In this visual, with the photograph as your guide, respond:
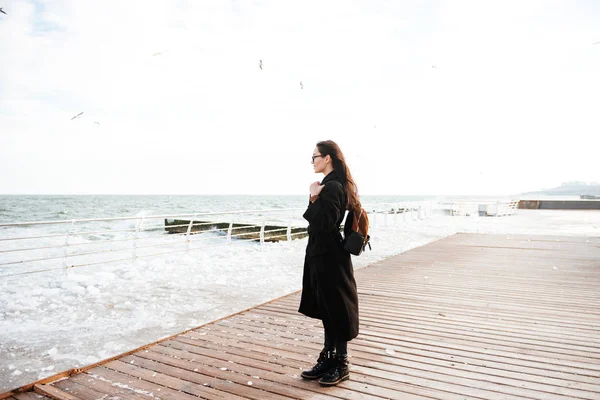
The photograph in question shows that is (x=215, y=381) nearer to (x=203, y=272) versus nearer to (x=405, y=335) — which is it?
(x=405, y=335)

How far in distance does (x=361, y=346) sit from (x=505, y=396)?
1093 millimetres

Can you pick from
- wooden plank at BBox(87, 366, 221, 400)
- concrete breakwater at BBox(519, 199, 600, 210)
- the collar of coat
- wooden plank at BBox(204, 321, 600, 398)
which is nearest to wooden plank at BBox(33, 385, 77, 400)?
wooden plank at BBox(87, 366, 221, 400)

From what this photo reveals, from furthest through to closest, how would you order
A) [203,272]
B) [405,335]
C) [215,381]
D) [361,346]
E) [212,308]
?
[203,272] < [212,308] < [405,335] < [361,346] < [215,381]

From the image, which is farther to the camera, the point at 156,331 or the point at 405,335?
the point at 156,331

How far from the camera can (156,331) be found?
368cm

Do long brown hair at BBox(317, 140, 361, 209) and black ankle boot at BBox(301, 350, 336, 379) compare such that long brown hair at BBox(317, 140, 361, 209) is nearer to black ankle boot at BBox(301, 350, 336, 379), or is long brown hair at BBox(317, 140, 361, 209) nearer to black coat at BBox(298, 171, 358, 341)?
black coat at BBox(298, 171, 358, 341)

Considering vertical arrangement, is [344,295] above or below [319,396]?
above

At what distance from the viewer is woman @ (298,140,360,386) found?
7.63 feet

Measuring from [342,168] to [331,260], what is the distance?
1.86 ft

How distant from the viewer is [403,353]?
3.00 m

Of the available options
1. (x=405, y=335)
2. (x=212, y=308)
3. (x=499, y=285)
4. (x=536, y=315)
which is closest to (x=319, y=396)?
(x=405, y=335)

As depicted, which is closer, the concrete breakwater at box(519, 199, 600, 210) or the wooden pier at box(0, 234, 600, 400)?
the wooden pier at box(0, 234, 600, 400)

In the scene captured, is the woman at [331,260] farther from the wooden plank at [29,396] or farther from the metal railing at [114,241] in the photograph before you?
the metal railing at [114,241]

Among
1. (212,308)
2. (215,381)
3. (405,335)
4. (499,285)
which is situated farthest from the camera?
(499,285)
